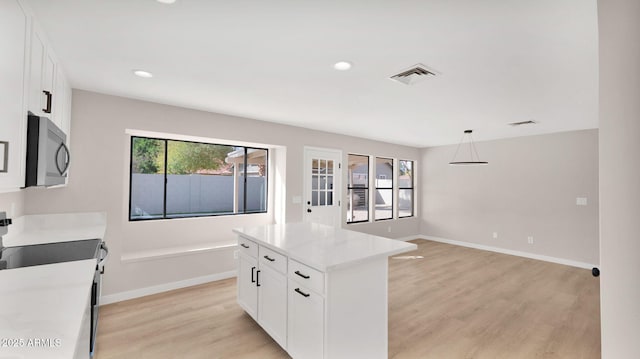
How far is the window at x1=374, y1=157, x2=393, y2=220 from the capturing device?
650 cm

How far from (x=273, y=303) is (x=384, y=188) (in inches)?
188

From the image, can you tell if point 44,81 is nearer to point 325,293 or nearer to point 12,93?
point 12,93

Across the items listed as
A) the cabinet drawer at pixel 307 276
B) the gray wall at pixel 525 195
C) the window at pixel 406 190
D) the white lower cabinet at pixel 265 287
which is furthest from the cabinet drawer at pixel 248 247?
the gray wall at pixel 525 195

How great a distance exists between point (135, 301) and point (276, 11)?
11.1ft

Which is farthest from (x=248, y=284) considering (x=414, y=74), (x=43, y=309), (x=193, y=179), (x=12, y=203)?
(x=193, y=179)

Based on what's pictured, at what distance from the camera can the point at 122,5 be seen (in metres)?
1.56

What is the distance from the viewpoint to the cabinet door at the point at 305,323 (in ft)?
6.00

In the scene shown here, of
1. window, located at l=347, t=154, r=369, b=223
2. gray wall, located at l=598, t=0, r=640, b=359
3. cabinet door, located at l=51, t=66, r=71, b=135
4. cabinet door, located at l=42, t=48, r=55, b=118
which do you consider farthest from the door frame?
gray wall, located at l=598, t=0, r=640, b=359

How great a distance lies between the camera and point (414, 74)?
8.04ft

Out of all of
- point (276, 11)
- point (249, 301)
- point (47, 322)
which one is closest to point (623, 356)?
point (47, 322)

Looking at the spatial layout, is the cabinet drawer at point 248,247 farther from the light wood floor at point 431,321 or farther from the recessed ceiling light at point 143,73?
the recessed ceiling light at point 143,73

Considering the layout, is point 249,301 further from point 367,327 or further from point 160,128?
point 160,128

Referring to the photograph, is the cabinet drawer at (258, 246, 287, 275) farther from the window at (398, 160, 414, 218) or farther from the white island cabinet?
the window at (398, 160, 414, 218)

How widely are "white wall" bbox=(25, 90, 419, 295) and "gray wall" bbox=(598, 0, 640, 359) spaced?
3840 millimetres
